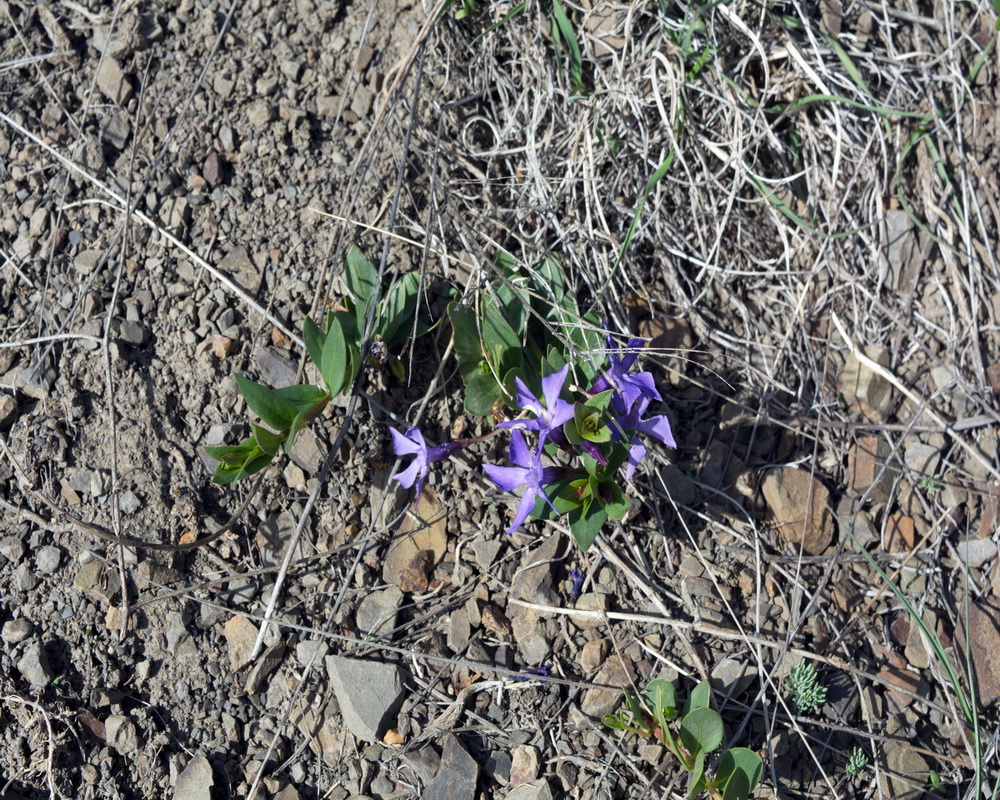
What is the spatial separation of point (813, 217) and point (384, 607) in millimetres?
1896

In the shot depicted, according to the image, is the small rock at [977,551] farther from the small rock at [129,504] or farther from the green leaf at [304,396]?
the small rock at [129,504]

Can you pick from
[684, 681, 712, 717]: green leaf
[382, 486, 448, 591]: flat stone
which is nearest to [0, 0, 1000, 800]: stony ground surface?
[382, 486, 448, 591]: flat stone

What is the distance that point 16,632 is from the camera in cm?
217

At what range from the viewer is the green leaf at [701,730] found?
6.63ft

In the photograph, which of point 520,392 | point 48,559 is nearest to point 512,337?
point 520,392

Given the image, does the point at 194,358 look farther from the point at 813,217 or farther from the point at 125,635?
the point at 813,217

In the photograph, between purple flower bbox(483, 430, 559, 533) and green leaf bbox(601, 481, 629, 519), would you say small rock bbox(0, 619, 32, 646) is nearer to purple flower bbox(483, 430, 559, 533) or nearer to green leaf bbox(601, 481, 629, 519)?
purple flower bbox(483, 430, 559, 533)

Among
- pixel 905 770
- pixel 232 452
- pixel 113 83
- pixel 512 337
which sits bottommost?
pixel 905 770

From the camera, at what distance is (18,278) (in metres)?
2.44

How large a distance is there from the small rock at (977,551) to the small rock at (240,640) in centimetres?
216

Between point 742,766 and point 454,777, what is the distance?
743mm

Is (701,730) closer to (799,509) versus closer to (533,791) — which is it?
(533,791)

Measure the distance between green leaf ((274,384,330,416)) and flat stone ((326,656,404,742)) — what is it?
27.3 inches

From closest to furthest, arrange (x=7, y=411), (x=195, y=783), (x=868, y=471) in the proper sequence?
(x=195, y=783), (x=7, y=411), (x=868, y=471)
